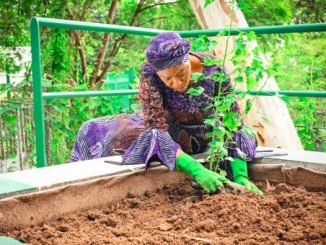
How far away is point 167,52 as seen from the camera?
2203 millimetres

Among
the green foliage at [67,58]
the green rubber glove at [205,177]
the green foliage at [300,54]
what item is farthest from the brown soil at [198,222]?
the green foliage at [300,54]

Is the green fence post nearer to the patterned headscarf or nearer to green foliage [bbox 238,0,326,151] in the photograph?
the patterned headscarf

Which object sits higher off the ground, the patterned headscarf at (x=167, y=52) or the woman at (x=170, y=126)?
the patterned headscarf at (x=167, y=52)

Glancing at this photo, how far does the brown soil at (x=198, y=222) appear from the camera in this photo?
1.51 m

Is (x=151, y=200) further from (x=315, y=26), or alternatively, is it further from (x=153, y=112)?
(x=315, y=26)

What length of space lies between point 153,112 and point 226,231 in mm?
889

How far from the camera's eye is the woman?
2223 millimetres

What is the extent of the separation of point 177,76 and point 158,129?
10.7 inches

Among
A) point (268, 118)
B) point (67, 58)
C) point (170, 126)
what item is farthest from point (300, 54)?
point (170, 126)

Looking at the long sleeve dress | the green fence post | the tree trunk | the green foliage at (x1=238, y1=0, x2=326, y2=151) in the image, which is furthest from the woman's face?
the green foliage at (x1=238, y1=0, x2=326, y2=151)

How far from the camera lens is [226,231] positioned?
160 centimetres

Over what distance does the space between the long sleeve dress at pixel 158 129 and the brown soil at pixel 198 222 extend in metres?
0.30

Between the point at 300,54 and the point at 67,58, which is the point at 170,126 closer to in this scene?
the point at 67,58

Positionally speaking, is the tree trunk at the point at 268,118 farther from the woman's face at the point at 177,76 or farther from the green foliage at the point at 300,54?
the woman's face at the point at 177,76
